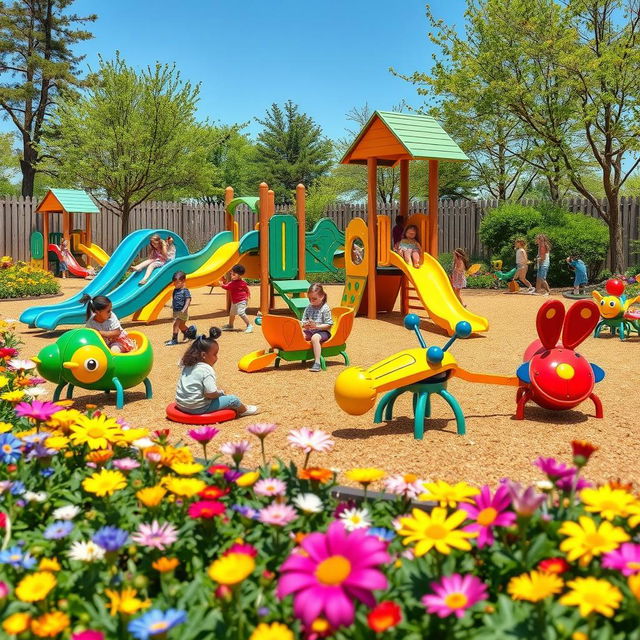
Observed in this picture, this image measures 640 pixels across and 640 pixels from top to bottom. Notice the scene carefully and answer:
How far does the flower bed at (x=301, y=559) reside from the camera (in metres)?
1.46

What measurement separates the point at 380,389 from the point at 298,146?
153 feet

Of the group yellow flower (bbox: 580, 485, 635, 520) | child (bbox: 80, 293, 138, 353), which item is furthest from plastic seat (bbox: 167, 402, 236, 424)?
yellow flower (bbox: 580, 485, 635, 520)

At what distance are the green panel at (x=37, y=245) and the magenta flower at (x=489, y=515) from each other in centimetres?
2295

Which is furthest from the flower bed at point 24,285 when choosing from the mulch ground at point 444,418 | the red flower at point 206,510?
the red flower at point 206,510

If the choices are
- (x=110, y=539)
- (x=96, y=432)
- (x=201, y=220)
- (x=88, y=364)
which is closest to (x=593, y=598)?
(x=110, y=539)

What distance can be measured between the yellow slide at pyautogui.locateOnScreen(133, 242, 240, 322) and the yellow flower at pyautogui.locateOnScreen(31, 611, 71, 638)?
1045cm

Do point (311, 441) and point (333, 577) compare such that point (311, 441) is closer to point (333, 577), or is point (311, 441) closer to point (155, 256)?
point (333, 577)

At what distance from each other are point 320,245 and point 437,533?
39.0ft

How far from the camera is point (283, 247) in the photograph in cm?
1224

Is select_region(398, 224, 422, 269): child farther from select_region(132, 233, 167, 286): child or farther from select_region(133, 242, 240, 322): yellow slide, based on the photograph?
select_region(132, 233, 167, 286): child

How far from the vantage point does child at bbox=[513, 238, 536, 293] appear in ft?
57.2

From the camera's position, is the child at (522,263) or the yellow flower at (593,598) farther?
the child at (522,263)

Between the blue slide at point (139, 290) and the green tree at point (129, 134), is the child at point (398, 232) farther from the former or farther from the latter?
the green tree at point (129, 134)

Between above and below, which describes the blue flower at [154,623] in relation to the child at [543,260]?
below
